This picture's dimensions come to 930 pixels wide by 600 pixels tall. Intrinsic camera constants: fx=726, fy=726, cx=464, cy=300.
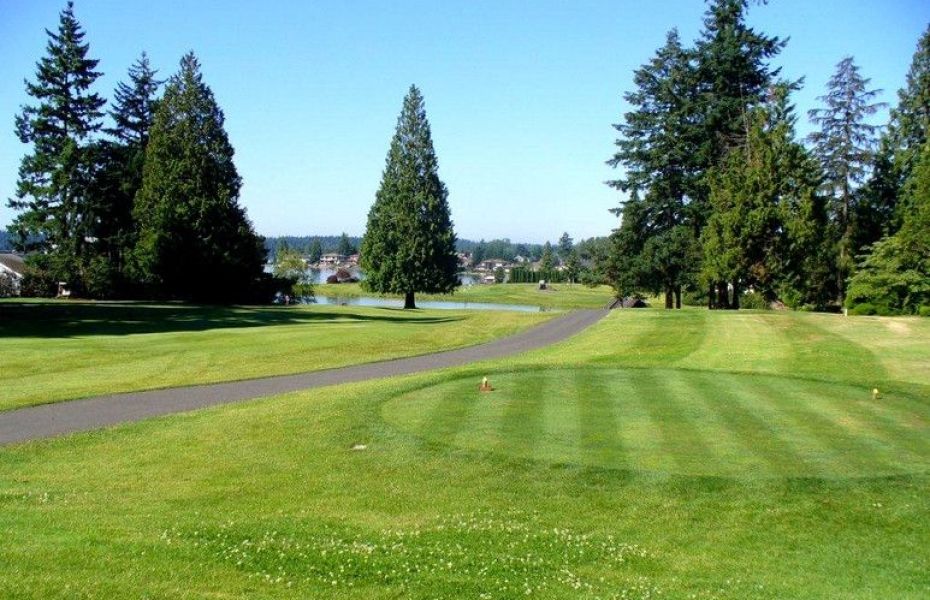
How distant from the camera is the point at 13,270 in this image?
82062 mm

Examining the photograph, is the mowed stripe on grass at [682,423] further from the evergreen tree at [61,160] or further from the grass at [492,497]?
the evergreen tree at [61,160]

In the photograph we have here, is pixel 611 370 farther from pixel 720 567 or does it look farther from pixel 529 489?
pixel 720 567

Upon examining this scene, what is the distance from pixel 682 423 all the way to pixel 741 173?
108 feet

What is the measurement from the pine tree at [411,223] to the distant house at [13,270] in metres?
29.5

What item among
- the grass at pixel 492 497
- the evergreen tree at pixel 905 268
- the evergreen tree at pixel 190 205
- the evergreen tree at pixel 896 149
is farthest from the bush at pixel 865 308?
the evergreen tree at pixel 190 205

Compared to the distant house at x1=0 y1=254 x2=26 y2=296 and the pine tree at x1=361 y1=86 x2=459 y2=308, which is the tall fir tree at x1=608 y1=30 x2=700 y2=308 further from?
the distant house at x1=0 y1=254 x2=26 y2=296

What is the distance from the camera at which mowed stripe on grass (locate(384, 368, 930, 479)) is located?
12062 millimetres

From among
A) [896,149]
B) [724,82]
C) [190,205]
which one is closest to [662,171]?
[724,82]

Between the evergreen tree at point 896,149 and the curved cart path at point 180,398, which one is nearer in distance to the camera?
the curved cart path at point 180,398

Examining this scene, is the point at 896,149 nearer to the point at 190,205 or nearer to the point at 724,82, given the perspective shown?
the point at 724,82

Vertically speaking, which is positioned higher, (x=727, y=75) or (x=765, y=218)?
(x=727, y=75)

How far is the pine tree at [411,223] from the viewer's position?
6231cm

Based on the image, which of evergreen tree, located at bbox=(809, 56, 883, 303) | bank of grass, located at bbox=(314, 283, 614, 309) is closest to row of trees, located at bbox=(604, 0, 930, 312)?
evergreen tree, located at bbox=(809, 56, 883, 303)

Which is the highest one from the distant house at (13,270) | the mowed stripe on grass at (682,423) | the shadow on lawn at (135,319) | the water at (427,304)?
the distant house at (13,270)
